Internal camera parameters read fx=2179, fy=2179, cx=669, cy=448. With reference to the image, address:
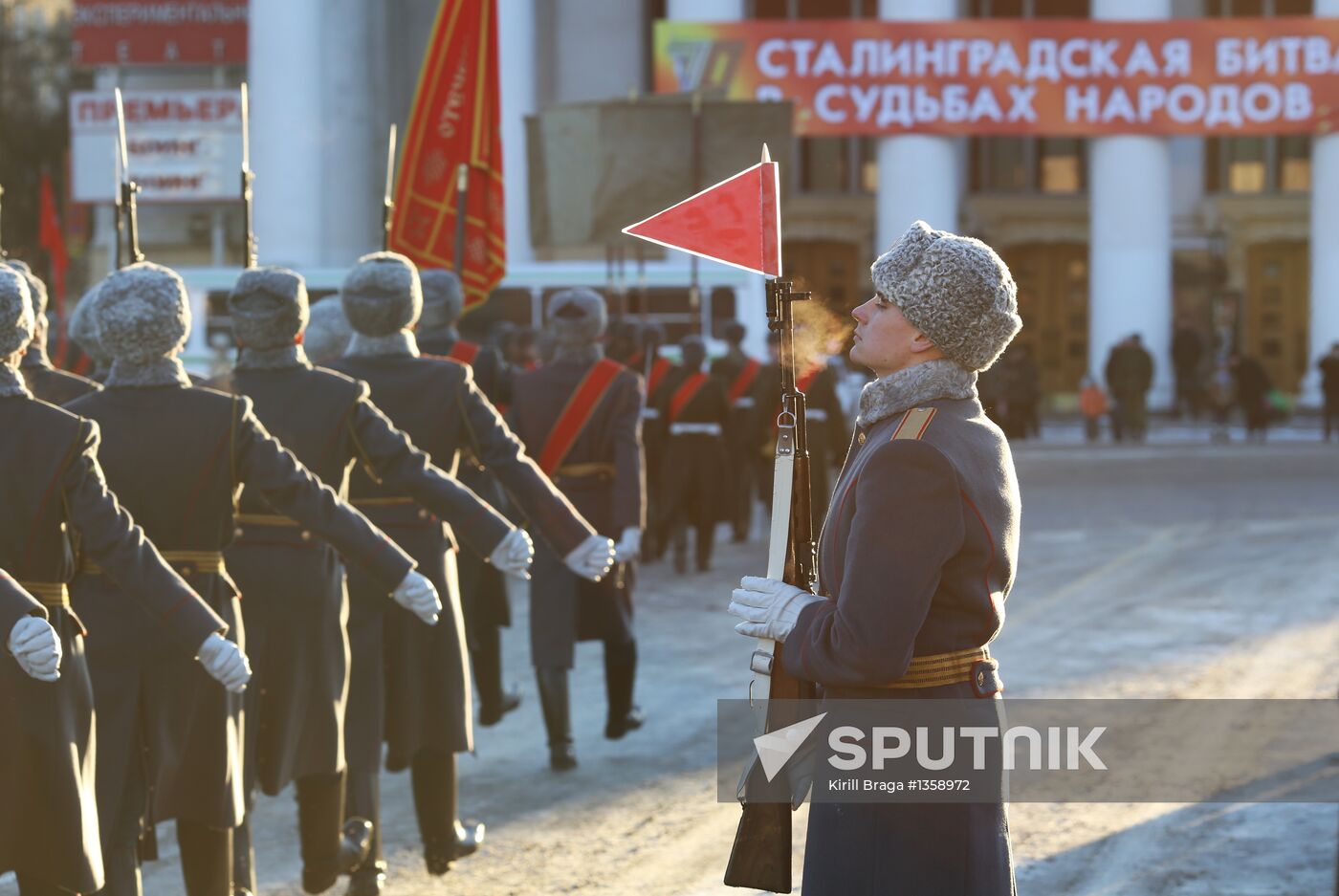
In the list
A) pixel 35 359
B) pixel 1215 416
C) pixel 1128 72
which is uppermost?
pixel 1128 72

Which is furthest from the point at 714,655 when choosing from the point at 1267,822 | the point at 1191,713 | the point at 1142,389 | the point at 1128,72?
the point at 1128,72

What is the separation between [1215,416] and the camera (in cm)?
2744

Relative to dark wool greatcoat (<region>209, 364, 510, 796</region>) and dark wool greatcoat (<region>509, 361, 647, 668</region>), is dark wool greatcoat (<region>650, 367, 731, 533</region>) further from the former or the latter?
dark wool greatcoat (<region>209, 364, 510, 796</region>)

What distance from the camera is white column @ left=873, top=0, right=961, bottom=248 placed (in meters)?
31.6

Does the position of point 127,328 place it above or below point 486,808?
above

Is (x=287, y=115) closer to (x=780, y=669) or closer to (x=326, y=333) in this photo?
(x=326, y=333)

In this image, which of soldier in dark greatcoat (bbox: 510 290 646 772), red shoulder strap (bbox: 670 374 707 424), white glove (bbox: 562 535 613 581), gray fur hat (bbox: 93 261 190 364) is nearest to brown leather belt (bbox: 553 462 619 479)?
soldier in dark greatcoat (bbox: 510 290 646 772)

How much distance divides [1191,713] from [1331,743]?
2.29ft

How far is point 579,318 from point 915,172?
944 inches

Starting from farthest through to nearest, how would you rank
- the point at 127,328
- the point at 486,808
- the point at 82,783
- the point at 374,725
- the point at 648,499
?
the point at 648,499 → the point at 486,808 → the point at 374,725 → the point at 127,328 → the point at 82,783

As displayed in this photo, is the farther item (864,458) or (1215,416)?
(1215,416)

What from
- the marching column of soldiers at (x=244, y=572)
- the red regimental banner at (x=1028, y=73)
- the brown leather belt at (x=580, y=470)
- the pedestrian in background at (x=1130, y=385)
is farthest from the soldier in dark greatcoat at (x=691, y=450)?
the red regimental banner at (x=1028, y=73)

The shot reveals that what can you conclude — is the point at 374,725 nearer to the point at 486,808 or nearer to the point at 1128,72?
the point at 486,808

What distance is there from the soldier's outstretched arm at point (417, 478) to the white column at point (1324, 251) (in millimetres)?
27182
